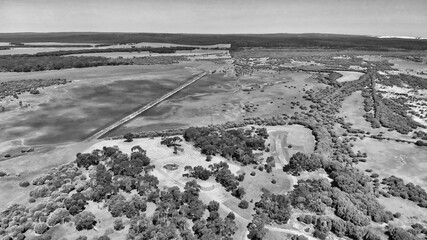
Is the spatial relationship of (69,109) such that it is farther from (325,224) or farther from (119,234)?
(325,224)

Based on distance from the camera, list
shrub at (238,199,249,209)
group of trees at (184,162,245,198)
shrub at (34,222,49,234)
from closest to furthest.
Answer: shrub at (34,222,49,234) → shrub at (238,199,249,209) → group of trees at (184,162,245,198)

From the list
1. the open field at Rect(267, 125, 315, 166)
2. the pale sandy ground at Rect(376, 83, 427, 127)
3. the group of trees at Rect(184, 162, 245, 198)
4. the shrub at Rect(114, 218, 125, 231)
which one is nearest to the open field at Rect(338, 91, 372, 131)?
the pale sandy ground at Rect(376, 83, 427, 127)

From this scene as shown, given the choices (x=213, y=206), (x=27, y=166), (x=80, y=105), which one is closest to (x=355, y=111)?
(x=213, y=206)

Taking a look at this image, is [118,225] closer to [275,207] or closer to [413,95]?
[275,207]

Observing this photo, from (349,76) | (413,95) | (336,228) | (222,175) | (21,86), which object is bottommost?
(336,228)

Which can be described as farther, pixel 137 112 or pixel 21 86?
pixel 21 86

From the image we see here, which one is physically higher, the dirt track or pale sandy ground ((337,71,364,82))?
pale sandy ground ((337,71,364,82))

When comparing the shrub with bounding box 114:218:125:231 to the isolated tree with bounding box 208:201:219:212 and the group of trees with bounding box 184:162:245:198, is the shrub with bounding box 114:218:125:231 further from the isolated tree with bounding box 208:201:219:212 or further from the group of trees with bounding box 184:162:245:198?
the group of trees with bounding box 184:162:245:198

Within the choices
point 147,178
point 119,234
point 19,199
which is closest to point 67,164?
point 19,199
